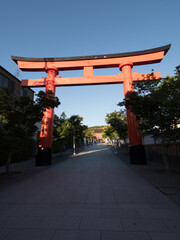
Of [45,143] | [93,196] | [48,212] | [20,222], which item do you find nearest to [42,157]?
[45,143]

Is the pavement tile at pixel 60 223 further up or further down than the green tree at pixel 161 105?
further down

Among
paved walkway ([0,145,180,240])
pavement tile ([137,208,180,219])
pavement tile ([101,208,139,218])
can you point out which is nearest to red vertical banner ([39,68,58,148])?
paved walkway ([0,145,180,240])

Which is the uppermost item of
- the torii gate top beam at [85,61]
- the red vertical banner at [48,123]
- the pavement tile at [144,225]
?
the torii gate top beam at [85,61]

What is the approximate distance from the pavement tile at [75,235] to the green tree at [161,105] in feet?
20.9

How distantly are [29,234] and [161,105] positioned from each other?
26.1 feet

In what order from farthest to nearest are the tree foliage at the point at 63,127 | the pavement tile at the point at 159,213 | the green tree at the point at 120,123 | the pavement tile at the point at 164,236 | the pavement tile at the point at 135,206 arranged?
the green tree at the point at 120,123
the tree foliage at the point at 63,127
the pavement tile at the point at 135,206
the pavement tile at the point at 159,213
the pavement tile at the point at 164,236

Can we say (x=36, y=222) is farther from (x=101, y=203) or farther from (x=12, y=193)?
(x=12, y=193)

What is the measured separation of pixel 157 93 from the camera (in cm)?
682

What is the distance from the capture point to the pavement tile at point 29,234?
2.13 metres

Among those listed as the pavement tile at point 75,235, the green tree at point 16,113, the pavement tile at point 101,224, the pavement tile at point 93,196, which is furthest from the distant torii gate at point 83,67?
the pavement tile at point 75,235

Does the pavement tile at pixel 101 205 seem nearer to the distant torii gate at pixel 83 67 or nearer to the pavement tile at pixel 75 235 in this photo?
the pavement tile at pixel 75 235

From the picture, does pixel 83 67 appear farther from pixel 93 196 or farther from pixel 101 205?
pixel 101 205

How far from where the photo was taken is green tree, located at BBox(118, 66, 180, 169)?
21.0ft

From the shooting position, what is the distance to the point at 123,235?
7.02 feet
